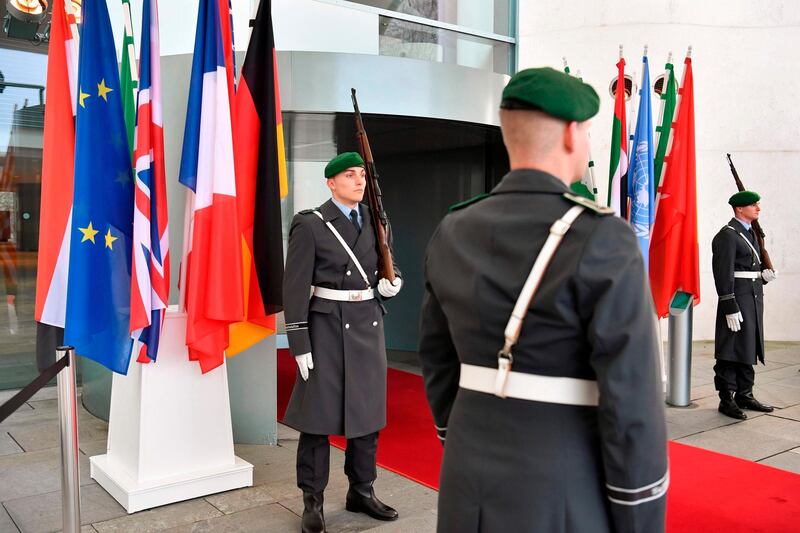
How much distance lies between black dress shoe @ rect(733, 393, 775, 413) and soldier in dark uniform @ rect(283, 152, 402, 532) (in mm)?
3514

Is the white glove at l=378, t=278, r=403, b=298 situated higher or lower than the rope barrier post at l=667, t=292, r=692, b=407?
higher

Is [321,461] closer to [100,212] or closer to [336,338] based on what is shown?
[336,338]

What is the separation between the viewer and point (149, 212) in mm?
3504

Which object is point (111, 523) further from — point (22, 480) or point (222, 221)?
point (222, 221)

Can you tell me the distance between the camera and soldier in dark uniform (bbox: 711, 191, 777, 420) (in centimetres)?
551

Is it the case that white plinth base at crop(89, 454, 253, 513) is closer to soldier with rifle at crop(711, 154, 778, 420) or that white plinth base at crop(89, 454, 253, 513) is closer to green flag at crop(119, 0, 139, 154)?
green flag at crop(119, 0, 139, 154)

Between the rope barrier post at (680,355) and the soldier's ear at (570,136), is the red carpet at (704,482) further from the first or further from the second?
the soldier's ear at (570,136)

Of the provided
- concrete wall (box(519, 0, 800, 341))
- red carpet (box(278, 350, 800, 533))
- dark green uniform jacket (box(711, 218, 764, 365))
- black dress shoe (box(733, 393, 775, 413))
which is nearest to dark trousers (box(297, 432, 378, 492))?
red carpet (box(278, 350, 800, 533))

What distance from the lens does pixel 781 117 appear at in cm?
941

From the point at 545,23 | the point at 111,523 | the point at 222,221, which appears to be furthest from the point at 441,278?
the point at 545,23

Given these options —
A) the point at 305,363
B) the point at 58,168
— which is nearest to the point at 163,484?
the point at 305,363

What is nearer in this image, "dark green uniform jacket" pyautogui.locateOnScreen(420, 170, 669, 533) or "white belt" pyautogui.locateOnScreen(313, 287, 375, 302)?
"dark green uniform jacket" pyautogui.locateOnScreen(420, 170, 669, 533)

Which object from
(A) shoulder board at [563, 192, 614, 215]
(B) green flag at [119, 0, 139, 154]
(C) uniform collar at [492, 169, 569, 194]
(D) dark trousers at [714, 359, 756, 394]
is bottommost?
(D) dark trousers at [714, 359, 756, 394]

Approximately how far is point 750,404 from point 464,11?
4.29 m
